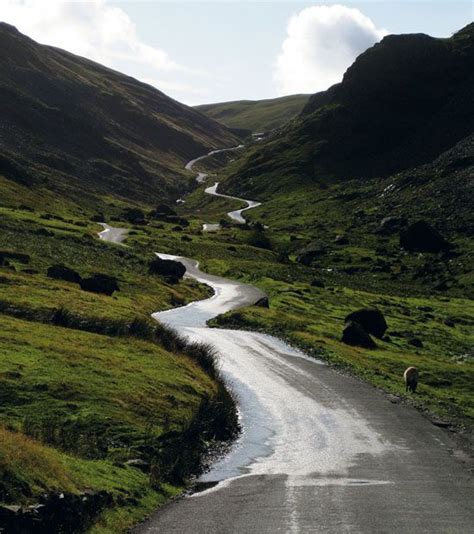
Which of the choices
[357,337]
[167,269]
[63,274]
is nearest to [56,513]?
[357,337]

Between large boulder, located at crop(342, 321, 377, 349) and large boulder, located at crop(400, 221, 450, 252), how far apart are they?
100 meters

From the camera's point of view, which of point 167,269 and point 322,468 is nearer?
point 322,468

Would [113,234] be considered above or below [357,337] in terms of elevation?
above

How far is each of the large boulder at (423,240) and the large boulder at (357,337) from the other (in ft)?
328

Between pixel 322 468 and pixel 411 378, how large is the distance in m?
22.0

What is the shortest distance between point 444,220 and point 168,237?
71.8 m

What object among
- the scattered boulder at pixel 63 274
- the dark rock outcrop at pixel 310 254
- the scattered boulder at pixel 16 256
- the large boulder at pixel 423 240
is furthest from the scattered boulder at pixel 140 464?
the large boulder at pixel 423 240

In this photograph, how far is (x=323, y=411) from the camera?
4484cm

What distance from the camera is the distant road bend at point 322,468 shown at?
25094mm

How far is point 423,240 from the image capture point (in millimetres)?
169125

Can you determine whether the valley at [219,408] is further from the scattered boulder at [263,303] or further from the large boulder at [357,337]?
the large boulder at [357,337]

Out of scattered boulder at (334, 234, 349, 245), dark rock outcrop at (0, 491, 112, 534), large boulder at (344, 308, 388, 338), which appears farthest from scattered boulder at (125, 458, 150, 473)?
scattered boulder at (334, 234, 349, 245)

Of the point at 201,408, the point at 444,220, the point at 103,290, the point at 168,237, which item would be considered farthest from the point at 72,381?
the point at 444,220

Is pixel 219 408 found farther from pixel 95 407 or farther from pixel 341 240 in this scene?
pixel 341 240
